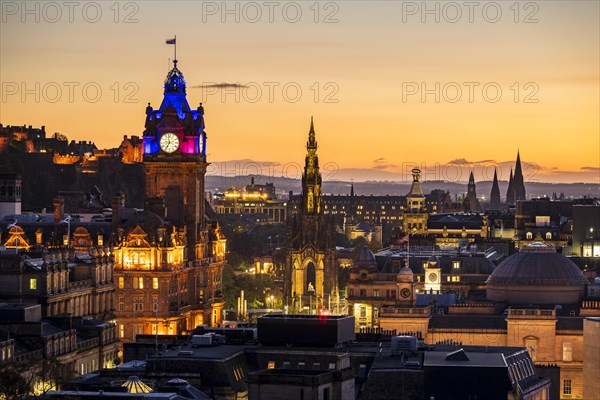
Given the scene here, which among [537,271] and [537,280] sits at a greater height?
[537,271]

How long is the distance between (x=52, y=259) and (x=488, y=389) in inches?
2221

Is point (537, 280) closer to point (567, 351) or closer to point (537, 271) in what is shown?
point (537, 271)

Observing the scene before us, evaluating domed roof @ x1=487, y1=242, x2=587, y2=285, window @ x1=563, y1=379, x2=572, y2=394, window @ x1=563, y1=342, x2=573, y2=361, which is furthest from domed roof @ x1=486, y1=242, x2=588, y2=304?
window @ x1=563, y1=379, x2=572, y2=394

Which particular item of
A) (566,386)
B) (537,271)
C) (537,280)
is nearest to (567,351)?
(566,386)

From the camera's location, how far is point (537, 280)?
619 ft

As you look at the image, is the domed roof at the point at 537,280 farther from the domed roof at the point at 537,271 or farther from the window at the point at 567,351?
the window at the point at 567,351

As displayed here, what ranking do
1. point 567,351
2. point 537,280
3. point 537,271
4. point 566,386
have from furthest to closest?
point 537,271
point 537,280
point 567,351
point 566,386

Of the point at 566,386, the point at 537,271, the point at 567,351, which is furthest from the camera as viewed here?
the point at 537,271

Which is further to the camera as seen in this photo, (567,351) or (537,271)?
(537,271)

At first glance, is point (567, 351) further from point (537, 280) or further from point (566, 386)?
point (537, 280)

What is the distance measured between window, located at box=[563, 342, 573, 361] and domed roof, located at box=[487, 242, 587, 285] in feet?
39.5

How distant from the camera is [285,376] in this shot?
335ft

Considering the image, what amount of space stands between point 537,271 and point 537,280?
135cm

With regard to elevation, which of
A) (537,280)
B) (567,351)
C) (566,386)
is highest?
(537,280)
